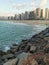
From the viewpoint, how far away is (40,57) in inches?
315

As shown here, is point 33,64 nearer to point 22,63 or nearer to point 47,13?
point 22,63

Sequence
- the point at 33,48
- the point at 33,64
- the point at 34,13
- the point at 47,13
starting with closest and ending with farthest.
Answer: the point at 33,64, the point at 33,48, the point at 47,13, the point at 34,13

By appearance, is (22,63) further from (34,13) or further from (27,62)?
(34,13)

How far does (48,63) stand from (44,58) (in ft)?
1.31

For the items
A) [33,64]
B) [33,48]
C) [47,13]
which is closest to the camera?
[33,64]

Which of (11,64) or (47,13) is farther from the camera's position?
(47,13)

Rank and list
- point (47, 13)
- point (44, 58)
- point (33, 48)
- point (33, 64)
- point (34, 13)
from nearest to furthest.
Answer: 1. point (33, 64)
2. point (44, 58)
3. point (33, 48)
4. point (47, 13)
5. point (34, 13)

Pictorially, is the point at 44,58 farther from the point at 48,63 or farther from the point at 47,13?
the point at 47,13

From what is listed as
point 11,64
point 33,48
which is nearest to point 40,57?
point 11,64

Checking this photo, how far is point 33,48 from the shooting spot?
1168 centimetres

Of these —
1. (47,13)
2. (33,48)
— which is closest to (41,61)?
(33,48)

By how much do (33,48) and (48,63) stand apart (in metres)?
4.14

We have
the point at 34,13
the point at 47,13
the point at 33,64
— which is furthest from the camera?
the point at 34,13

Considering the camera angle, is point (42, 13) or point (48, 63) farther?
point (42, 13)
